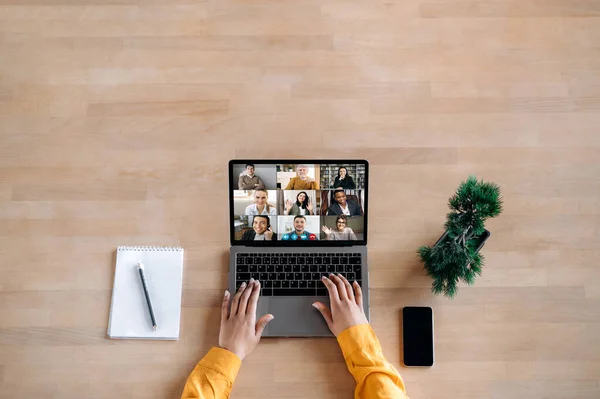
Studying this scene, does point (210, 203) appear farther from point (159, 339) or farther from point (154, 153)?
point (159, 339)

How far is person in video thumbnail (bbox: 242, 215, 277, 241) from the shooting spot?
1.12 m

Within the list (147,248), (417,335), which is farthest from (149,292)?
(417,335)

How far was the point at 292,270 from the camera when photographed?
44.1 inches

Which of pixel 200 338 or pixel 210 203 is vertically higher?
pixel 210 203

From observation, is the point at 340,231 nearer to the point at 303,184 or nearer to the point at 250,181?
the point at 303,184

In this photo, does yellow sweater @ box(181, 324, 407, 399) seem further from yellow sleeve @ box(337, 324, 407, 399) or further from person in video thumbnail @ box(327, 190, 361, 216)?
person in video thumbnail @ box(327, 190, 361, 216)

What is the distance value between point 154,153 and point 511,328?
0.97 m

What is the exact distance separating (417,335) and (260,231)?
0.44 meters

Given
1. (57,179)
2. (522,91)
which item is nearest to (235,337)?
(57,179)

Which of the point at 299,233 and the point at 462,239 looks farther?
the point at 299,233

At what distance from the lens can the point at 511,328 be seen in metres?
1.12

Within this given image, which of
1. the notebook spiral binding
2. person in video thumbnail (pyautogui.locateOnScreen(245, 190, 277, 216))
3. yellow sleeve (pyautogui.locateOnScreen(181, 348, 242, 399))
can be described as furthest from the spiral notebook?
person in video thumbnail (pyautogui.locateOnScreen(245, 190, 277, 216))

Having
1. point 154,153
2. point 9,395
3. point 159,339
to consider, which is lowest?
point 9,395

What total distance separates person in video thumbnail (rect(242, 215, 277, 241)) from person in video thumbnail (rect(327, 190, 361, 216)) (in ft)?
0.48
